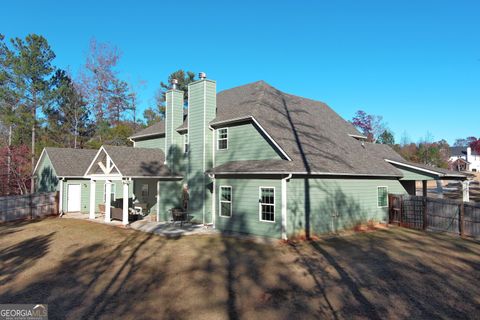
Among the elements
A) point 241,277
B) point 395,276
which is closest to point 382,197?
point 395,276

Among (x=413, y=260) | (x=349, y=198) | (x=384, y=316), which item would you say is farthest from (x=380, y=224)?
(x=384, y=316)

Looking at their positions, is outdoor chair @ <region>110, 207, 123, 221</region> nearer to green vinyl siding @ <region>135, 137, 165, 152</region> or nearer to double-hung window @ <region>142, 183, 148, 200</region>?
double-hung window @ <region>142, 183, 148, 200</region>

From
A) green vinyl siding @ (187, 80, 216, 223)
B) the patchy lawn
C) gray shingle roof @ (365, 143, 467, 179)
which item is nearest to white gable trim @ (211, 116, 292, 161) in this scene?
green vinyl siding @ (187, 80, 216, 223)

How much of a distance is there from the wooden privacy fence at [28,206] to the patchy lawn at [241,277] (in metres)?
8.55

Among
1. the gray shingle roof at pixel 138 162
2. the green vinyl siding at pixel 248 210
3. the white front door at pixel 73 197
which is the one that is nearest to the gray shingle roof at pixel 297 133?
the green vinyl siding at pixel 248 210

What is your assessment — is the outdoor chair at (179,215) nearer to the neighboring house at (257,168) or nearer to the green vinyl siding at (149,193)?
the neighboring house at (257,168)

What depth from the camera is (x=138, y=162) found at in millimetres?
20641

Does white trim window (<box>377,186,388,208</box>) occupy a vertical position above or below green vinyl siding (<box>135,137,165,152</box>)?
below

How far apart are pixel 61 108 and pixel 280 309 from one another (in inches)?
1686

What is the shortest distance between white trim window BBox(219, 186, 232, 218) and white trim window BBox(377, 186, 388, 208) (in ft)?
31.0

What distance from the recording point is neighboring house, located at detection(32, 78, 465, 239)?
1555 centimetres

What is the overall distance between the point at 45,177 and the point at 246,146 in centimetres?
1993

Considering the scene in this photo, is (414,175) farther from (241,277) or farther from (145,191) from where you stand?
(145,191)

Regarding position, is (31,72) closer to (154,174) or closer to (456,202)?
(154,174)
